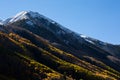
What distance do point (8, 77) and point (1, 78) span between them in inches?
458

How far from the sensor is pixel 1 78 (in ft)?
615

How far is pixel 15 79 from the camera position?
653 feet

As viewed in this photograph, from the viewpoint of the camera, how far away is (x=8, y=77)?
198750 mm

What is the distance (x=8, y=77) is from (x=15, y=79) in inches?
179

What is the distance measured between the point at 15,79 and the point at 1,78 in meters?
13.6
